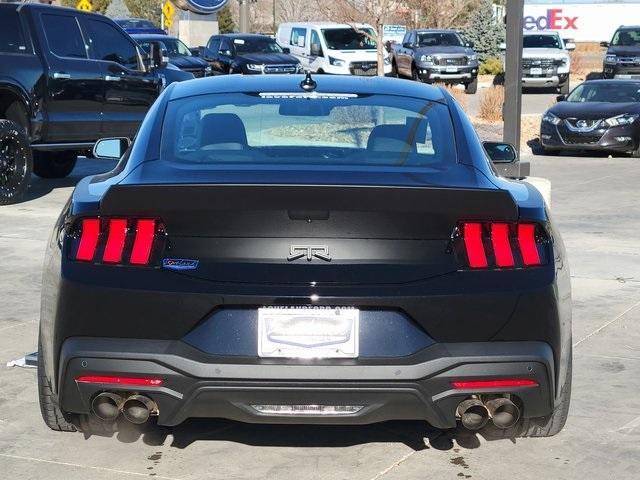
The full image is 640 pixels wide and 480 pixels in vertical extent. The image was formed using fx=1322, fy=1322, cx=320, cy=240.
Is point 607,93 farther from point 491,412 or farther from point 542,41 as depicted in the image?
point 491,412

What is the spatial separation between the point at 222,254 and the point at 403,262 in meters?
0.62

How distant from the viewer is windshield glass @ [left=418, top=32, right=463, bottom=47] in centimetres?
3756

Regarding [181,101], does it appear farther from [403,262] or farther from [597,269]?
[597,269]

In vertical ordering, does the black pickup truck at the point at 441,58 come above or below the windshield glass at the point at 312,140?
below

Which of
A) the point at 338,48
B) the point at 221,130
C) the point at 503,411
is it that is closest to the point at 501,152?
the point at 221,130

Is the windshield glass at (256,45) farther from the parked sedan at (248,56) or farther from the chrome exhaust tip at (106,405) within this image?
the chrome exhaust tip at (106,405)

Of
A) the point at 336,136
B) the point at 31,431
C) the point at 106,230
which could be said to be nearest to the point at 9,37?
the point at 336,136

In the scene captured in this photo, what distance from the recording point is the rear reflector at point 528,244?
183 inches

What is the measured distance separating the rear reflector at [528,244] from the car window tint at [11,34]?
10406 mm

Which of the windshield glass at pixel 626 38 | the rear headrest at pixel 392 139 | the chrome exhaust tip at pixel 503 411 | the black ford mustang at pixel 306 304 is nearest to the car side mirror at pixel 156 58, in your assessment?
the rear headrest at pixel 392 139

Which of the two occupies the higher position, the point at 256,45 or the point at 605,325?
the point at 605,325

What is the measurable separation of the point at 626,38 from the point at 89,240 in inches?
1423

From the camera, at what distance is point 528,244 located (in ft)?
15.3

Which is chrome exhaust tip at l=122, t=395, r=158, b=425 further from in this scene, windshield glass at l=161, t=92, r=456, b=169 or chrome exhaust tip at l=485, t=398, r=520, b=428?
chrome exhaust tip at l=485, t=398, r=520, b=428
